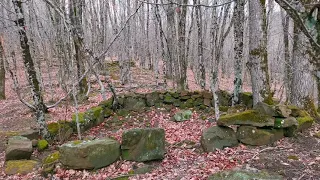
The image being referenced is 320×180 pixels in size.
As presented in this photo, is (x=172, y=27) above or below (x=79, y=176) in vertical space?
above

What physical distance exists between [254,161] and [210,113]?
3.91 m

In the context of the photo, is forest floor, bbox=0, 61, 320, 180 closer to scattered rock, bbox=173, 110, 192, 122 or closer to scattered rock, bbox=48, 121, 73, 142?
scattered rock, bbox=48, 121, 73, 142

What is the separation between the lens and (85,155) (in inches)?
199

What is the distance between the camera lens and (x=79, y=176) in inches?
197

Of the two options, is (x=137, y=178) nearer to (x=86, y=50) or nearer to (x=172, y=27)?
(x=86, y=50)

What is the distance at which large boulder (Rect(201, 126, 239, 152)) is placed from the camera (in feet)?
17.9

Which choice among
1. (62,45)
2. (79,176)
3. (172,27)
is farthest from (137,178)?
(62,45)

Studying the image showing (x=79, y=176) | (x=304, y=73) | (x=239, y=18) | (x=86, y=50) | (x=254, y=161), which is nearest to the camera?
(x=254, y=161)

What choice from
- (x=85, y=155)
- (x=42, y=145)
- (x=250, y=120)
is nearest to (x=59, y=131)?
(x=42, y=145)

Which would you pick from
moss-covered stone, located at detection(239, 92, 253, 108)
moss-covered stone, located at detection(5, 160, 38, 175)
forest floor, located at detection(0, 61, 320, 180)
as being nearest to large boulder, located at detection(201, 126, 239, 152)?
forest floor, located at detection(0, 61, 320, 180)

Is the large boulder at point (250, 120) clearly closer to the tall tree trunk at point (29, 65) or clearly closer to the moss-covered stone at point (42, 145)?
the moss-covered stone at point (42, 145)

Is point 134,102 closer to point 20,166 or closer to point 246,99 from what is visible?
point 246,99

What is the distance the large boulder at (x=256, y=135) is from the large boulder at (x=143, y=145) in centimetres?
174

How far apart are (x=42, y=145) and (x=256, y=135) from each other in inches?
201
